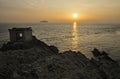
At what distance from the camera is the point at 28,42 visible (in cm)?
3472

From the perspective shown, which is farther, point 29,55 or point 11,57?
point 29,55

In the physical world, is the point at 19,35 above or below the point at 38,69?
above

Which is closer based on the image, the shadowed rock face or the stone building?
the shadowed rock face

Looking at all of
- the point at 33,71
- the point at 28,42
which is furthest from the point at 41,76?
the point at 28,42

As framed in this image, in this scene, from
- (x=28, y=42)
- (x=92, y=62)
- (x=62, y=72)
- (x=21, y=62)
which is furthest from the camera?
(x=28, y=42)

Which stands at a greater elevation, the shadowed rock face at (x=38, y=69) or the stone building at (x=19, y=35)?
the stone building at (x=19, y=35)

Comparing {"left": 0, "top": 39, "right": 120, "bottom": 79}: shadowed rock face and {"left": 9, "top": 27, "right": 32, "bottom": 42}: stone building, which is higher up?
{"left": 9, "top": 27, "right": 32, "bottom": 42}: stone building

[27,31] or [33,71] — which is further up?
[27,31]

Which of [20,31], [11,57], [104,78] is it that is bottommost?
[104,78]

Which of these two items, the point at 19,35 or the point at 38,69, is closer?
the point at 38,69

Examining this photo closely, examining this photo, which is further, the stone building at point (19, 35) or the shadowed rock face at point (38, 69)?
the stone building at point (19, 35)

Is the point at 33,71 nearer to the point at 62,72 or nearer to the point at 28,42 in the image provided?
the point at 62,72

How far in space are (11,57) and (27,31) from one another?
43.2 feet

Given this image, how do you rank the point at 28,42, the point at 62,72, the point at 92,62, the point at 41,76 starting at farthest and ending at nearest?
1. the point at 28,42
2. the point at 92,62
3. the point at 62,72
4. the point at 41,76
